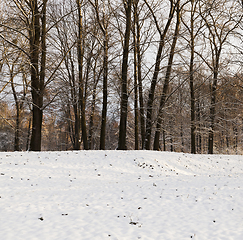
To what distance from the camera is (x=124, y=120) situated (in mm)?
14797

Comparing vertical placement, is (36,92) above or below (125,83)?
below

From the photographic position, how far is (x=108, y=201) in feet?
22.0

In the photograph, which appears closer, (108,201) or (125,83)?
(108,201)

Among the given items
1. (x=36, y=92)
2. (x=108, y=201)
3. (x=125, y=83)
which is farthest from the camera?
(x=125, y=83)

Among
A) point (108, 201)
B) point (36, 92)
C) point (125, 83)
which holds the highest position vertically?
point (125, 83)

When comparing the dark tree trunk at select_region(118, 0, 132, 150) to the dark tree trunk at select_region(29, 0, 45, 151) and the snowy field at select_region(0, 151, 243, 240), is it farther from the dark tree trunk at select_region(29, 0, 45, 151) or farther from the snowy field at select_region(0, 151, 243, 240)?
the dark tree trunk at select_region(29, 0, 45, 151)

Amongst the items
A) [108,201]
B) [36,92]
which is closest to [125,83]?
[36,92]

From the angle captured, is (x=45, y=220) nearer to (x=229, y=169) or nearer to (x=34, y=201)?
(x=34, y=201)

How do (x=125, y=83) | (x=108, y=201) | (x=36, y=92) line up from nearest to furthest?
(x=108, y=201) < (x=36, y=92) < (x=125, y=83)

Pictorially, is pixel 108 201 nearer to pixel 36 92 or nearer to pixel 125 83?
pixel 36 92

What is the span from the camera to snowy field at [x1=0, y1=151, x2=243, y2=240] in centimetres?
487

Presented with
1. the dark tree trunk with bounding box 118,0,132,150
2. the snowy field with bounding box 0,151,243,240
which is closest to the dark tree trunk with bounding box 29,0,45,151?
the snowy field with bounding box 0,151,243,240

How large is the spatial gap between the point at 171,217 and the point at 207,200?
1.88 metres

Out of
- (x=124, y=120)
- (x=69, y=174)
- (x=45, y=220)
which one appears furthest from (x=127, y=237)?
(x=124, y=120)
